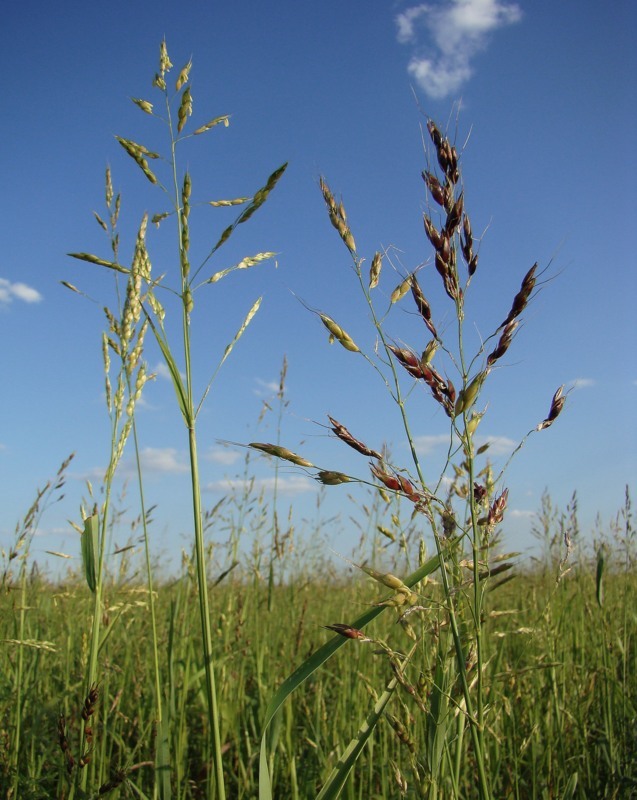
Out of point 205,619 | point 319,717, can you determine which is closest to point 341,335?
point 205,619

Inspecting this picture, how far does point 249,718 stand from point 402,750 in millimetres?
909

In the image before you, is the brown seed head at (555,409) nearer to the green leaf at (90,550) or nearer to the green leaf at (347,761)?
the green leaf at (347,761)

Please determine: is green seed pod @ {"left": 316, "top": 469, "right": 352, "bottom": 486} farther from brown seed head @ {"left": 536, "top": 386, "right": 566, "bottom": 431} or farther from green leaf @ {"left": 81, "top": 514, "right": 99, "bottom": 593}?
green leaf @ {"left": 81, "top": 514, "right": 99, "bottom": 593}

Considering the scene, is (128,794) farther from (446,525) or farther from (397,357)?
(397,357)

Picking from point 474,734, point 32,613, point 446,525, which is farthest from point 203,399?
point 32,613

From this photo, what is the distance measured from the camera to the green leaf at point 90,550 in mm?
1642

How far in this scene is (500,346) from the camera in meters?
1.16

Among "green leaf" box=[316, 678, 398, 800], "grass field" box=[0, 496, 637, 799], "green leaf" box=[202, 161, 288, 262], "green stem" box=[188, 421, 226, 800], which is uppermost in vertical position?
"green leaf" box=[202, 161, 288, 262]

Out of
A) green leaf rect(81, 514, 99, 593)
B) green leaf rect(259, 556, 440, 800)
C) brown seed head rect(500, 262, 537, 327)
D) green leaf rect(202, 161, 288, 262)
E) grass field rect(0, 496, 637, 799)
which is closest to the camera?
green leaf rect(259, 556, 440, 800)

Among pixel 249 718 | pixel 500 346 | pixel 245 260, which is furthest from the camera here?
pixel 249 718

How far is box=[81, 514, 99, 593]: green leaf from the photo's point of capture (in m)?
1.64

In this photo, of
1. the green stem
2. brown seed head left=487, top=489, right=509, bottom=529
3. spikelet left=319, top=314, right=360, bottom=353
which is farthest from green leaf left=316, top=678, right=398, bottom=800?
spikelet left=319, top=314, right=360, bottom=353

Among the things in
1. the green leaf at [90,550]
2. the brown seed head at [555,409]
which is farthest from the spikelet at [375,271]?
the green leaf at [90,550]

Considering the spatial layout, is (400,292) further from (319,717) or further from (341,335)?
(319,717)
